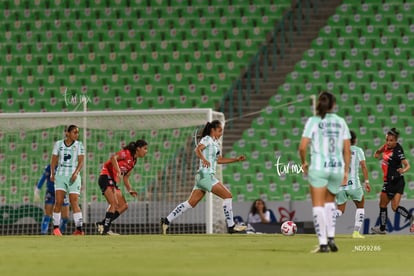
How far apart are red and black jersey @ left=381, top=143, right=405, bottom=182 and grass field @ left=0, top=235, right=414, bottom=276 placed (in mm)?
4625

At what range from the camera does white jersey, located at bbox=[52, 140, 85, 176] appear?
19406 mm

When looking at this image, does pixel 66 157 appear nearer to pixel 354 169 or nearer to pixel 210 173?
pixel 210 173

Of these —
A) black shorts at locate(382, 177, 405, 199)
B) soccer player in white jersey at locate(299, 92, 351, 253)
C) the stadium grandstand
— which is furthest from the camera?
the stadium grandstand

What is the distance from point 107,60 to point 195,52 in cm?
250

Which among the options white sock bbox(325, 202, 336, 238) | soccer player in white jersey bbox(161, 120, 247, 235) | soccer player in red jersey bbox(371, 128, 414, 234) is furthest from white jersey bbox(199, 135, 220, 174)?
white sock bbox(325, 202, 336, 238)

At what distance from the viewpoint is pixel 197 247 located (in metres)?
13.8

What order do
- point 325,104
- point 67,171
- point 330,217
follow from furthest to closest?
point 67,171 → point 330,217 → point 325,104

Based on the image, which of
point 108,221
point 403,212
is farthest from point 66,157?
point 403,212

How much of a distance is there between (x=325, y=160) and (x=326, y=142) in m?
0.22

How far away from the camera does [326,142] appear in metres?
12.3

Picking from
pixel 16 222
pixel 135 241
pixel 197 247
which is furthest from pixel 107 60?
pixel 197 247

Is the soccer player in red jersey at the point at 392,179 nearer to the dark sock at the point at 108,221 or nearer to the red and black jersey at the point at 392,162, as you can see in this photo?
the red and black jersey at the point at 392,162

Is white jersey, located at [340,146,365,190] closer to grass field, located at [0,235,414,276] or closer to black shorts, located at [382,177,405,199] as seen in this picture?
black shorts, located at [382,177,405,199]

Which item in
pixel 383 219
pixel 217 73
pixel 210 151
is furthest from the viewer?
pixel 217 73
